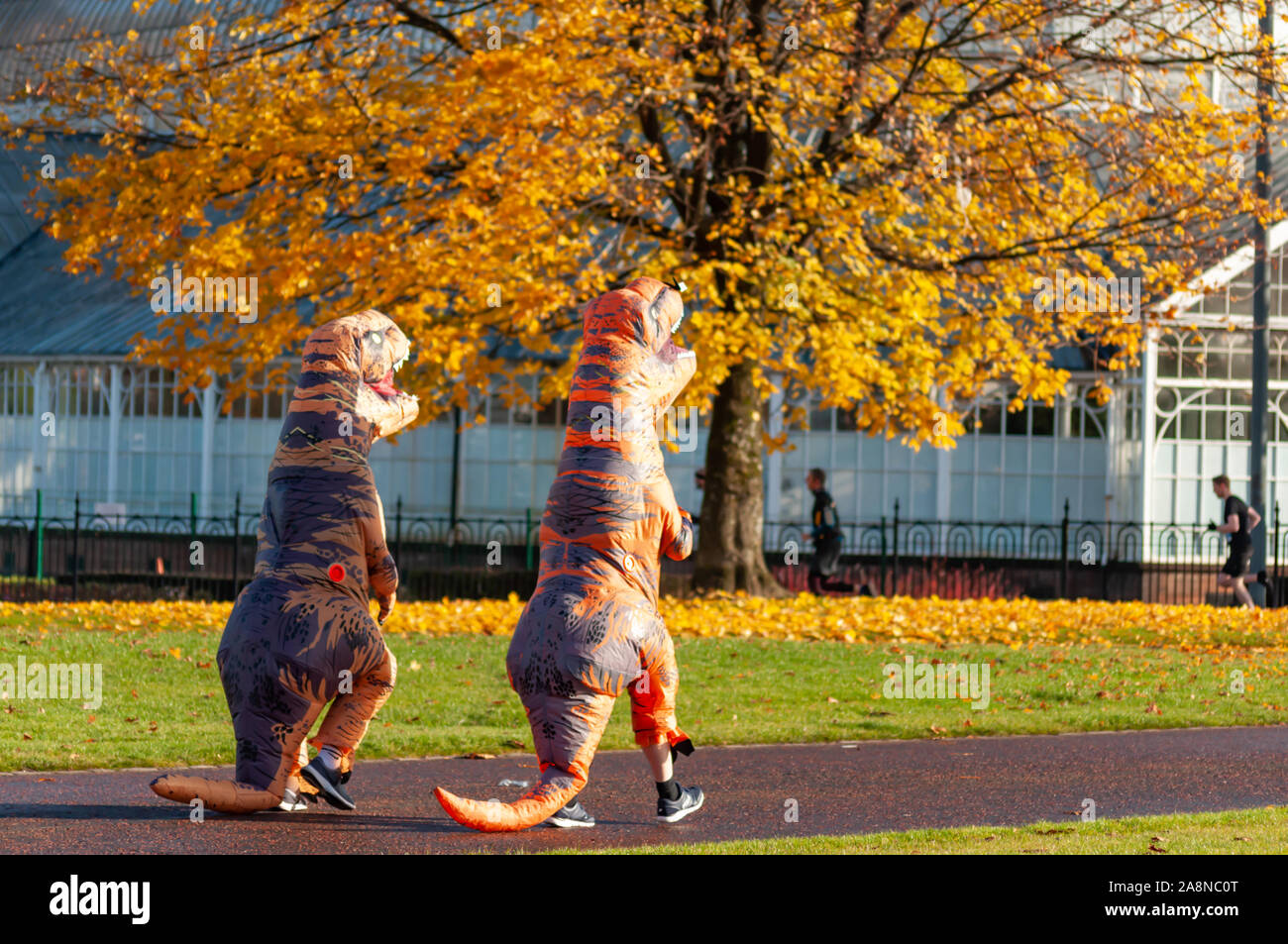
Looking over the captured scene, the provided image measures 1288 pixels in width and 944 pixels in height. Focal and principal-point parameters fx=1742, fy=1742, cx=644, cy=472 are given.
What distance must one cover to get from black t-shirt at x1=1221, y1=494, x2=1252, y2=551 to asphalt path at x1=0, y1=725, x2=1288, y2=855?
28.1 ft

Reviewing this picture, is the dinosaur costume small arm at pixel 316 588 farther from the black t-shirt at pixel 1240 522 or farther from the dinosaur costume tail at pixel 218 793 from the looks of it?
the black t-shirt at pixel 1240 522

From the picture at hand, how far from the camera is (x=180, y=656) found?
38.9 ft

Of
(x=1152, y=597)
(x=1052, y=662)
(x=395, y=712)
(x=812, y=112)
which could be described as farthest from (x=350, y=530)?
(x=1152, y=597)

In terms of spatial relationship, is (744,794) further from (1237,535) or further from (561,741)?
(1237,535)

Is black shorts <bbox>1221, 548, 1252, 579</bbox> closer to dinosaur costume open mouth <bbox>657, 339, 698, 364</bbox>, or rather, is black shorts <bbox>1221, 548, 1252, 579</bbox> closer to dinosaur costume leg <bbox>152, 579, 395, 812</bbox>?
dinosaur costume open mouth <bbox>657, 339, 698, 364</bbox>

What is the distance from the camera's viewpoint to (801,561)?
72.4 feet

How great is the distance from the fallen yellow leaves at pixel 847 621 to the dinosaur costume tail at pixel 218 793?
718 centimetres

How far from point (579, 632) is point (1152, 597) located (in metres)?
16.1

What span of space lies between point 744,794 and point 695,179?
9.29m

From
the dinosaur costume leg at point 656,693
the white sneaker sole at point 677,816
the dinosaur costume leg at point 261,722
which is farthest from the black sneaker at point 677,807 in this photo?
the dinosaur costume leg at point 261,722

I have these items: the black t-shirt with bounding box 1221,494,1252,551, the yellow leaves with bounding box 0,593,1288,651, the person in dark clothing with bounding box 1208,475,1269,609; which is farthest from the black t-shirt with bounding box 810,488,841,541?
the black t-shirt with bounding box 1221,494,1252,551

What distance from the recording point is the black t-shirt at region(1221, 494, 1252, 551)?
18078mm

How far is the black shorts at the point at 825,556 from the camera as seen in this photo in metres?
18.5

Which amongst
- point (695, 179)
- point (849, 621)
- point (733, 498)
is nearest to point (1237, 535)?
point (733, 498)
